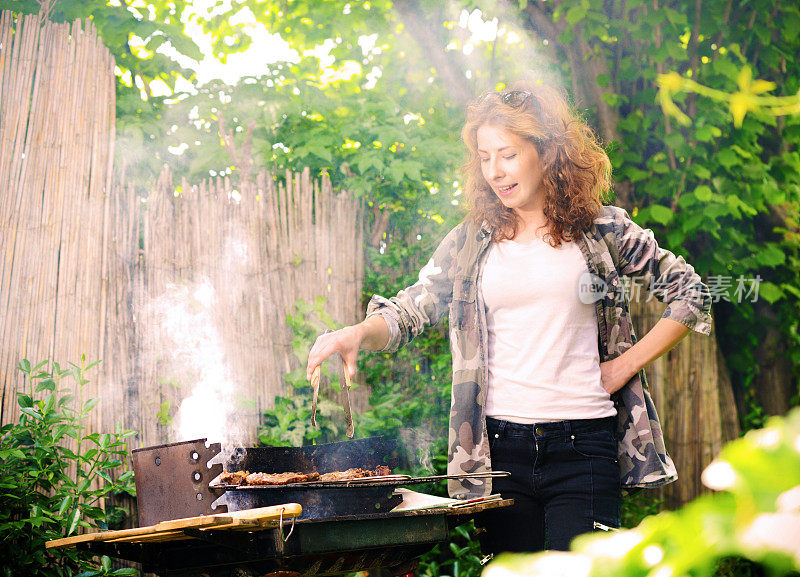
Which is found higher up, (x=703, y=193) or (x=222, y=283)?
(x=703, y=193)

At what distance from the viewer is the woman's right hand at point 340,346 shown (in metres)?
2.40

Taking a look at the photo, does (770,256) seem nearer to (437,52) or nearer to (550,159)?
(437,52)

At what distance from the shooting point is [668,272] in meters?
2.75

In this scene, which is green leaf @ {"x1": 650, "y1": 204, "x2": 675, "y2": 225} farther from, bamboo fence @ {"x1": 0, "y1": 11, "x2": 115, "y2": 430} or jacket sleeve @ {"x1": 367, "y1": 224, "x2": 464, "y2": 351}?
bamboo fence @ {"x1": 0, "y1": 11, "x2": 115, "y2": 430}

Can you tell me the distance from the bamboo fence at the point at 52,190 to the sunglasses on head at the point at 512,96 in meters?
2.21

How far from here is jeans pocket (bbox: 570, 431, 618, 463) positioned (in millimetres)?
2402

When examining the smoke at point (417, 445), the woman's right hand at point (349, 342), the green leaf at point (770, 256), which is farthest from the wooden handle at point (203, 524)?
the green leaf at point (770, 256)

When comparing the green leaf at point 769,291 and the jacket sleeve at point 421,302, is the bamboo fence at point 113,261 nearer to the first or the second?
the jacket sleeve at point 421,302

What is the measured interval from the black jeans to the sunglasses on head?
1202 millimetres

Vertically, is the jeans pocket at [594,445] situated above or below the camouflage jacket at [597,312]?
below

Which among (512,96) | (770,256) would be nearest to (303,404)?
(512,96)

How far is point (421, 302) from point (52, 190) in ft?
7.14

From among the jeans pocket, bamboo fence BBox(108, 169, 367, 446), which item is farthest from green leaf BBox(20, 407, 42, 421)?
the jeans pocket

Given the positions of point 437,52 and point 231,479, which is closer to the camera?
point 231,479
